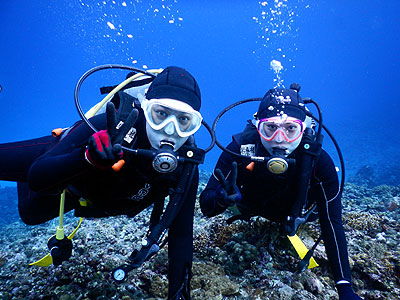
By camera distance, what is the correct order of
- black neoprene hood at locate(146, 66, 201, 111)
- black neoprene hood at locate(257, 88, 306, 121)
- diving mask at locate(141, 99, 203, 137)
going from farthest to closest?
black neoprene hood at locate(257, 88, 306, 121)
black neoprene hood at locate(146, 66, 201, 111)
diving mask at locate(141, 99, 203, 137)

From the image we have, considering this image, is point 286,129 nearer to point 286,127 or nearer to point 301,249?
point 286,127

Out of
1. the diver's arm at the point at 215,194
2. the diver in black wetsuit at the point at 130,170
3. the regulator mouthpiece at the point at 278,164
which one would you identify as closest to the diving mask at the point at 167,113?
the diver in black wetsuit at the point at 130,170

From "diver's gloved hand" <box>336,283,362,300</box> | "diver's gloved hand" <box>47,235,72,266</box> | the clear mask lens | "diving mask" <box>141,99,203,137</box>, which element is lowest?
"diver's gloved hand" <box>47,235,72,266</box>

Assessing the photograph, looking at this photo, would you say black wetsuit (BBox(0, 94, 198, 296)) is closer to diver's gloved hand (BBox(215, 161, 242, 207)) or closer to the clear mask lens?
diver's gloved hand (BBox(215, 161, 242, 207))

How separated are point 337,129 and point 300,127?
86893mm

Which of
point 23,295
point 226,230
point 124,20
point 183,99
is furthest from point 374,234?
point 124,20

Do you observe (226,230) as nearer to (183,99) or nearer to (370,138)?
(183,99)

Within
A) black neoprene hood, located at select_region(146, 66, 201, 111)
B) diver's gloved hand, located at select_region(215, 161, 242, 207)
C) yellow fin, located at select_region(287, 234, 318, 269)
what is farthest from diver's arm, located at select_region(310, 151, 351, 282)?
black neoprene hood, located at select_region(146, 66, 201, 111)

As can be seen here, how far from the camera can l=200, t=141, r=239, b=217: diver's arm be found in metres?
2.90

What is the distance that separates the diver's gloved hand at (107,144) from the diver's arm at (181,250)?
4.51 ft

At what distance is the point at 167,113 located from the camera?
2.58m

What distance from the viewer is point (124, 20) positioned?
5547 centimetres

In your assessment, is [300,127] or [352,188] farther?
[352,188]

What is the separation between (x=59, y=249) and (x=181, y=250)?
1.62 meters
